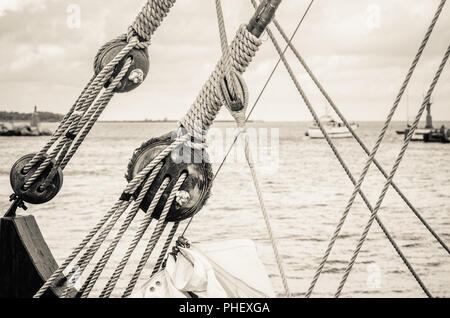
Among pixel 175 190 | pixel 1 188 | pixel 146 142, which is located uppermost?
pixel 146 142

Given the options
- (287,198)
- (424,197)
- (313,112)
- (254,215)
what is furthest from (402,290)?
(424,197)

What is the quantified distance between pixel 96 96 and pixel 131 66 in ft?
0.67

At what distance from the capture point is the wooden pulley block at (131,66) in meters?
2.66

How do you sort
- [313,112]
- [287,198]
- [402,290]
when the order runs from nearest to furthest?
1. [313,112]
2. [402,290]
3. [287,198]

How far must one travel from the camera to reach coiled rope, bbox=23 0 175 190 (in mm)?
2596

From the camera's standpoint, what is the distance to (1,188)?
24.7 m

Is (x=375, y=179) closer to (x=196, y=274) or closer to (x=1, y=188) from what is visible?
(x=1, y=188)

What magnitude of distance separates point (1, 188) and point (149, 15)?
78.3ft

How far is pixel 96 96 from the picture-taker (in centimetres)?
265

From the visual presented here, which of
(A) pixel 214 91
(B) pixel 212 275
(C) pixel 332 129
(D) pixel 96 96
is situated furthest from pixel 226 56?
(C) pixel 332 129

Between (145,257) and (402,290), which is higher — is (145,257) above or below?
above

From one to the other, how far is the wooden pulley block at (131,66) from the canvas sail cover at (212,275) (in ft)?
2.69

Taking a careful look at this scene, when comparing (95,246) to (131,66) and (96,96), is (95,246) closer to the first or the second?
(96,96)

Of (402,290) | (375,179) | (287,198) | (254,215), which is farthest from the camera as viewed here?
(375,179)
